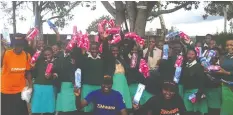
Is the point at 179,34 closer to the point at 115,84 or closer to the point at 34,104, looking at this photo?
the point at 115,84

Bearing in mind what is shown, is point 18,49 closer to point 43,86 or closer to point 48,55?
point 48,55

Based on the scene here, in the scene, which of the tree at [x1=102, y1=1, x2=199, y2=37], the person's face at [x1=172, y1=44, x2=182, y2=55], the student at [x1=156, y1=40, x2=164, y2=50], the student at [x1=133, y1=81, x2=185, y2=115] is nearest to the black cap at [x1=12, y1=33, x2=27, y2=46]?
the student at [x1=133, y1=81, x2=185, y2=115]

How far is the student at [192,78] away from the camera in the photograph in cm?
693

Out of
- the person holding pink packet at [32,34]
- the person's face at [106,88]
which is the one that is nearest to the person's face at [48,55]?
the person holding pink packet at [32,34]

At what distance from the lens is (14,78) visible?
650 centimetres

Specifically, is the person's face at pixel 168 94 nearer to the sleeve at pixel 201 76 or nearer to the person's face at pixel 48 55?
the sleeve at pixel 201 76

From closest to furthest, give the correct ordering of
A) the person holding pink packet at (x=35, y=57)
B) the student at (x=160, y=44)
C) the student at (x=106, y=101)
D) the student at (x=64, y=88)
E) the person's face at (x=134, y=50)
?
the student at (x=106, y=101)
the person holding pink packet at (x=35, y=57)
the student at (x=64, y=88)
the person's face at (x=134, y=50)
the student at (x=160, y=44)

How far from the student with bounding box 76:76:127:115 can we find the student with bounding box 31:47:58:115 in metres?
1.42

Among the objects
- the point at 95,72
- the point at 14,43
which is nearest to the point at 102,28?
the point at 95,72

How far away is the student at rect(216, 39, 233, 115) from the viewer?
22.5 feet

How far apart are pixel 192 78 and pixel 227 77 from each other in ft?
1.88

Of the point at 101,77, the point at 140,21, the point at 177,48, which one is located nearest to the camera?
the point at 101,77

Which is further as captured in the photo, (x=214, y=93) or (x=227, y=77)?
(x=214, y=93)

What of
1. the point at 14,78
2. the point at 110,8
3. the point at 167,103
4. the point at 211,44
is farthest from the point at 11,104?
the point at 110,8
